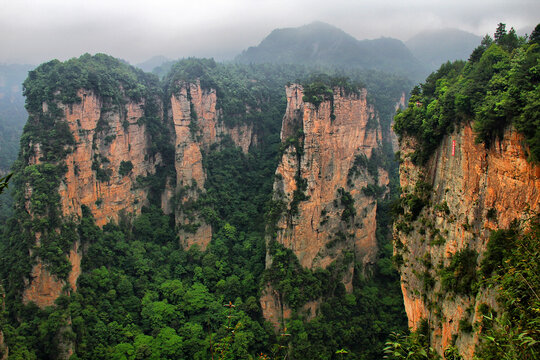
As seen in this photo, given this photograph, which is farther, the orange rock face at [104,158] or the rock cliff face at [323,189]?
the orange rock face at [104,158]

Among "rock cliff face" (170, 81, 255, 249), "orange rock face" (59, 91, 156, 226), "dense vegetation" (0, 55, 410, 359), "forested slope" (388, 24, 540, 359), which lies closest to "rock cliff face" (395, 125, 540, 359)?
"forested slope" (388, 24, 540, 359)

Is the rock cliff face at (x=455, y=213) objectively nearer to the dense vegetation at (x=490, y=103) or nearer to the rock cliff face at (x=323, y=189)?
the dense vegetation at (x=490, y=103)

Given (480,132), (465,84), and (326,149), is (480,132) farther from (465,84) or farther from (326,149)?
(326,149)

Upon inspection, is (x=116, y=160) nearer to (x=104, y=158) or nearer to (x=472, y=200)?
(x=104, y=158)

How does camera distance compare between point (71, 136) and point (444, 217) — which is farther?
point (71, 136)

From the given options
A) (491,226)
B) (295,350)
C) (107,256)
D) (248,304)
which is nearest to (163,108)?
(107,256)

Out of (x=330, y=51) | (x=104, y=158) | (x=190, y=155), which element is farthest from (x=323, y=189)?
(x=330, y=51)

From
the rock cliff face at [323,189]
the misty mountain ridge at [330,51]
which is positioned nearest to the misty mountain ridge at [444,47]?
the misty mountain ridge at [330,51]

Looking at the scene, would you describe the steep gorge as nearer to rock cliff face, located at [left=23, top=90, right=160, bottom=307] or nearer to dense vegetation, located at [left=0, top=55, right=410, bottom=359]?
rock cliff face, located at [left=23, top=90, right=160, bottom=307]
